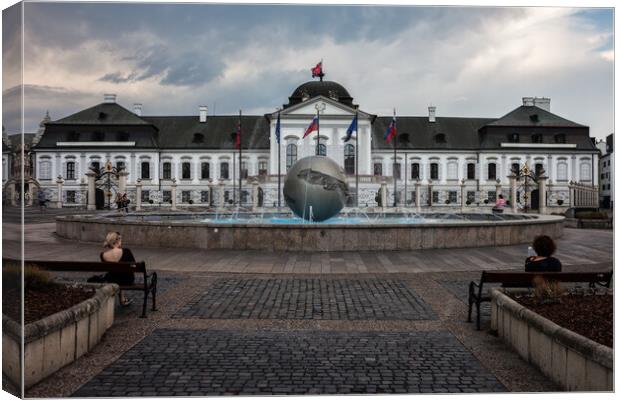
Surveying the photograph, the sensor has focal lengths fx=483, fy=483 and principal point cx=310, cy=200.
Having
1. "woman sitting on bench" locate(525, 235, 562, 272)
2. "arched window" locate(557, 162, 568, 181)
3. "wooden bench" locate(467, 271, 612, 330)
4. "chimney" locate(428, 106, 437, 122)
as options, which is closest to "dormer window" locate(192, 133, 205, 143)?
"chimney" locate(428, 106, 437, 122)

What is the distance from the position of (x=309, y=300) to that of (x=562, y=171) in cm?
5403

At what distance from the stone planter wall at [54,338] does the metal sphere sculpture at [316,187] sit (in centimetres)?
899

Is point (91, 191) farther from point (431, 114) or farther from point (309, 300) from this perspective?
point (431, 114)

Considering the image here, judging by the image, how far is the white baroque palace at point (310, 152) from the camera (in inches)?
1983

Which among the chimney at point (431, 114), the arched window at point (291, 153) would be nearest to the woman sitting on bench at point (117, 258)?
the arched window at point (291, 153)

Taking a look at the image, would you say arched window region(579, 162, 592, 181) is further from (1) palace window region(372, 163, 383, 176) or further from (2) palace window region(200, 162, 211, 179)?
(2) palace window region(200, 162, 211, 179)

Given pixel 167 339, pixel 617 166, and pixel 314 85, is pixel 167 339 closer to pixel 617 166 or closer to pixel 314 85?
pixel 617 166

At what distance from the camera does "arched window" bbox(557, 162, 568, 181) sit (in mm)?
52812

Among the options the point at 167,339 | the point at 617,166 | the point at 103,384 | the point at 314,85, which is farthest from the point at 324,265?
the point at 314,85

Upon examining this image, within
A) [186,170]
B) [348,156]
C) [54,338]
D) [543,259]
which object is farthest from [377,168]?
[54,338]

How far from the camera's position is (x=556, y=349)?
3.66 meters

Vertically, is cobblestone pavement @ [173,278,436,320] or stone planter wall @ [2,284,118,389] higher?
stone planter wall @ [2,284,118,389]

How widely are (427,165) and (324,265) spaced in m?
46.8

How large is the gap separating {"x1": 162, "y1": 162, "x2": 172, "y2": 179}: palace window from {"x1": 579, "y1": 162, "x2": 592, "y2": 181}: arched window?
4512cm
